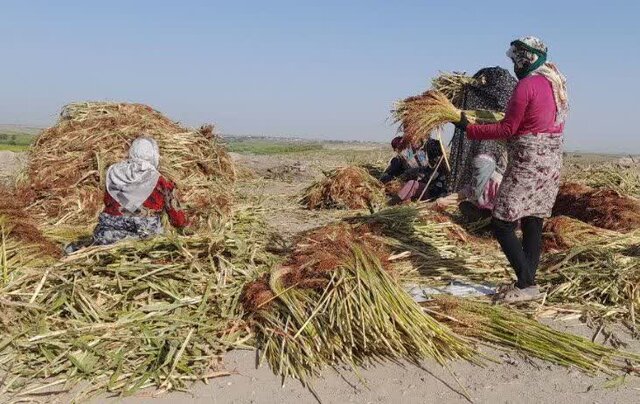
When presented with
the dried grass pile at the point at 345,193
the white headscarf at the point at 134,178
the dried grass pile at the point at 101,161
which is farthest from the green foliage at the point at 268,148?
the white headscarf at the point at 134,178

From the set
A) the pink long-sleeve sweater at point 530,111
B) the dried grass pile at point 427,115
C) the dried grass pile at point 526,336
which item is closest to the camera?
the dried grass pile at point 526,336

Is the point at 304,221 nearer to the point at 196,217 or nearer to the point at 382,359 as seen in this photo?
the point at 196,217

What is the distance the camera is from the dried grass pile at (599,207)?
5633 millimetres

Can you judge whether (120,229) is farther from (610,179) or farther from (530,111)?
(610,179)

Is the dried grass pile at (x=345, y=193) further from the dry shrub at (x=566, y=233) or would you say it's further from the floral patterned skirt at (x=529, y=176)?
the floral patterned skirt at (x=529, y=176)

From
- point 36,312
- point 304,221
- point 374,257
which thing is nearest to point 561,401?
point 374,257

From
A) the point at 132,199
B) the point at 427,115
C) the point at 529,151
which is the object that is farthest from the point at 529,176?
the point at 132,199

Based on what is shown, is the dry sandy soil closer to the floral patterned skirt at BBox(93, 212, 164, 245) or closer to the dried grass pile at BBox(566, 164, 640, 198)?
the floral patterned skirt at BBox(93, 212, 164, 245)

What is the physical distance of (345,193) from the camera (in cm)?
774

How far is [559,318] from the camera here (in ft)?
11.7

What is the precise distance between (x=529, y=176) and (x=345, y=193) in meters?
4.18

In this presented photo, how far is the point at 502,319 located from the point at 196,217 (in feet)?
10.8

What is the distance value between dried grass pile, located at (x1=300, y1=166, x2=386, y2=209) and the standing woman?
3750mm

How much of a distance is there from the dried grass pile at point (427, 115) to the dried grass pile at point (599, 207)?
172 centimetres
